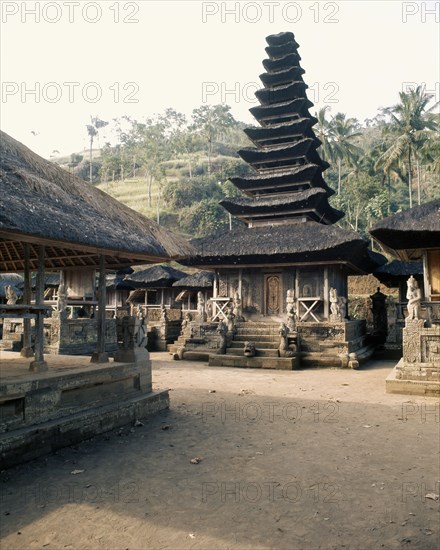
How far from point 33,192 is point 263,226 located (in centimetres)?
1654

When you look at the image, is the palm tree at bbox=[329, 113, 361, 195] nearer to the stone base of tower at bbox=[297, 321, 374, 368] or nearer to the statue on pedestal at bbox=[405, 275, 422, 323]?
the stone base of tower at bbox=[297, 321, 374, 368]

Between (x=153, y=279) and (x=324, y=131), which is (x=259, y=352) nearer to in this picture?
(x=153, y=279)

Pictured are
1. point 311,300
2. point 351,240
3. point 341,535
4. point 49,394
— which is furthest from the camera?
point 311,300

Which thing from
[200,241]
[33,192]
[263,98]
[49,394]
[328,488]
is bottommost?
[328,488]

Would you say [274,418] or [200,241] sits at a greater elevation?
[200,241]

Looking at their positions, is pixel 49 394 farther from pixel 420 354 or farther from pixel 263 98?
pixel 263 98

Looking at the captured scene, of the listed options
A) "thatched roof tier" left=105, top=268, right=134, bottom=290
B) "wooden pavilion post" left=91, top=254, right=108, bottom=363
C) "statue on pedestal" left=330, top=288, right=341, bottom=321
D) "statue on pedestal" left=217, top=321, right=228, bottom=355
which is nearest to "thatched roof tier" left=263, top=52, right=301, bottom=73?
"statue on pedestal" left=330, top=288, right=341, bottom=321

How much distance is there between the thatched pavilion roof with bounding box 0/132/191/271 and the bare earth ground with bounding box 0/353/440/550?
3249 mm

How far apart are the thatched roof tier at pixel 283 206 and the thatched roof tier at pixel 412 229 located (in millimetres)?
7250

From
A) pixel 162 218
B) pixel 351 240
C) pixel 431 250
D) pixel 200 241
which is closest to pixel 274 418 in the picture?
pixel 431 250

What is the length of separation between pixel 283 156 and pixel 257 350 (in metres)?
10.9

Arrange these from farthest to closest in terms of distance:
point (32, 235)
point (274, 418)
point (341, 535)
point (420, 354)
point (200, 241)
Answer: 1. point (200, 241)
2. point (420, 354)
3. point (274, 418)
4. point (32, 235)
5. point (341, 535)

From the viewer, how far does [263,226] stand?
2273cm

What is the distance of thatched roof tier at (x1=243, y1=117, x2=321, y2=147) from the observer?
914 inches
